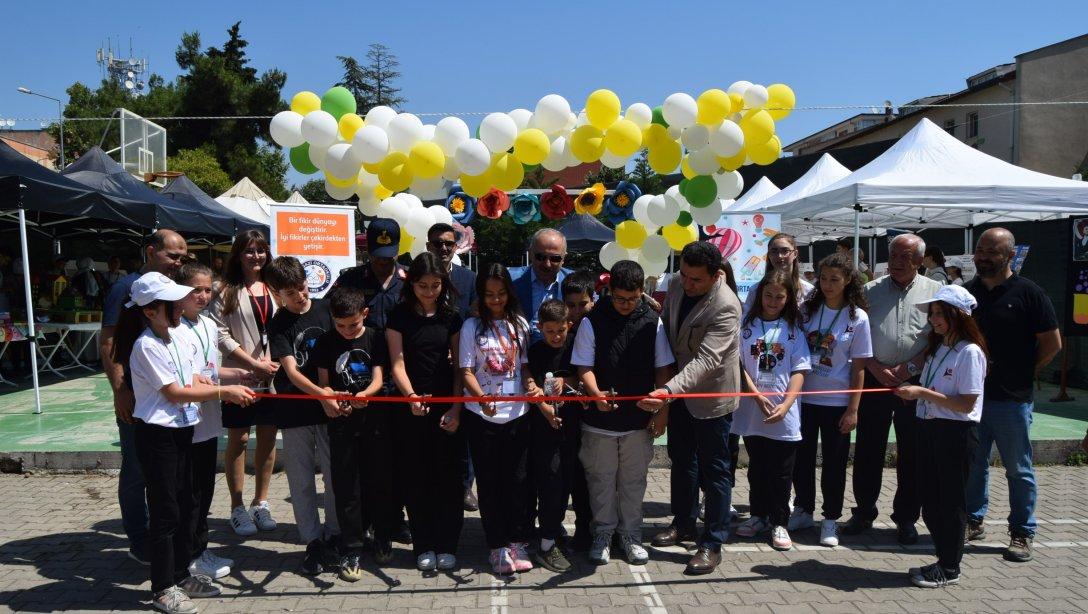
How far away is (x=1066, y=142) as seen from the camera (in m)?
27.0

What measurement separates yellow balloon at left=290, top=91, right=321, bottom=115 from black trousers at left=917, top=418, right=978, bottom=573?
5.31m

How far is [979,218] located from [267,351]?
11.9 metres

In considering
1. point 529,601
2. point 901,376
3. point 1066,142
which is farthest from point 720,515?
point 1066,142

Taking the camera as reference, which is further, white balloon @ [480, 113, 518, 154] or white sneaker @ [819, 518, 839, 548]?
white balloon @ [480, 113, 518, 154]

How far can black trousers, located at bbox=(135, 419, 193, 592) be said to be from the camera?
3.43m

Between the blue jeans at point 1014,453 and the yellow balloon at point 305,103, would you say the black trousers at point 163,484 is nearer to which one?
the yellow balloon at point 305,103

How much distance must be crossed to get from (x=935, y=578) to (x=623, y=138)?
12.4ft

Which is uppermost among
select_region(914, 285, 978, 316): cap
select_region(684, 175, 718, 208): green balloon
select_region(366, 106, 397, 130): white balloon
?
select_region(366, 106, 397, 130): white balloon

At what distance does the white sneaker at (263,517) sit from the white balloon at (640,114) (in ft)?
13.7

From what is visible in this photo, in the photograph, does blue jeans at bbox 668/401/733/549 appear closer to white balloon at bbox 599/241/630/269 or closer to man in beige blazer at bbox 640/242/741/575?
man in beige blazer at bbox 640/242/741/575

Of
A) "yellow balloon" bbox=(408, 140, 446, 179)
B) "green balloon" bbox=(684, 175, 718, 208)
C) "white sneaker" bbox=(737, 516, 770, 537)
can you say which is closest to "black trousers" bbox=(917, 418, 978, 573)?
"white sneaker" bbox=(737, 516, 770, 537)

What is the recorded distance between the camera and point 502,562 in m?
3.97

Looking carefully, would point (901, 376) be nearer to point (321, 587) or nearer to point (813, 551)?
point (813, 551)

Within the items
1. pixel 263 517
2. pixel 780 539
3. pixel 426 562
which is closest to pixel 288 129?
pixel 263 517
